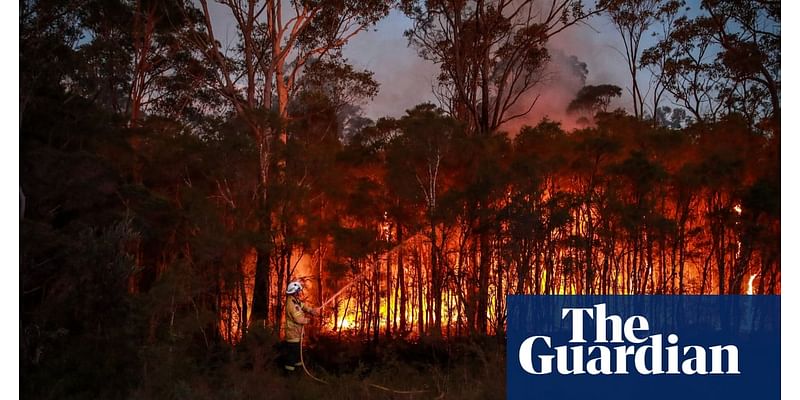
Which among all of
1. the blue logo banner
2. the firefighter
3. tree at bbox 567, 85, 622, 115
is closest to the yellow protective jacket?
the firefighter

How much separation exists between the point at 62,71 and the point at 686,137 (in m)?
5.70

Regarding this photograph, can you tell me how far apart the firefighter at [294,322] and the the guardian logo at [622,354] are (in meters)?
1.69

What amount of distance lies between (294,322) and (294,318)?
0.15ft

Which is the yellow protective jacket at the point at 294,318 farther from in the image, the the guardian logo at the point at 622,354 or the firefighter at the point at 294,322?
the the guardian logo at the point at 622,354

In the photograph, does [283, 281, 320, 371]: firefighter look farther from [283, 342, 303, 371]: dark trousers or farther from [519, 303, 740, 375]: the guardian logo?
[519, 303, 740, 375]: the guardian logo

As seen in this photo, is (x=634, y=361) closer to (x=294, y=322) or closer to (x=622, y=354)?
(x=622, y=354)

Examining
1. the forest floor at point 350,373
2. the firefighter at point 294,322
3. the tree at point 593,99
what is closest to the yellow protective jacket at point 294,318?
the firefighter at point 294,322

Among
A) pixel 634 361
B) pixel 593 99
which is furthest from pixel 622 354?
pixel 593 99

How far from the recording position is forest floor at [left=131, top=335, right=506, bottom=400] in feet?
16.3

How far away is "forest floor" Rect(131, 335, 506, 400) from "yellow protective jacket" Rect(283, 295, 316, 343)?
9.1 inches

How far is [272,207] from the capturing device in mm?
6613

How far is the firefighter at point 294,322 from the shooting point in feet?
17.7

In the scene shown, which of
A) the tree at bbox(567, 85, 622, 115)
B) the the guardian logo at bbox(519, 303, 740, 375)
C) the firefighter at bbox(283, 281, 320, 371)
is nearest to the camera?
the the guardian logo at bbox(519, 303, 740, 375)

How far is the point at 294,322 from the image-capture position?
5.41 meters
